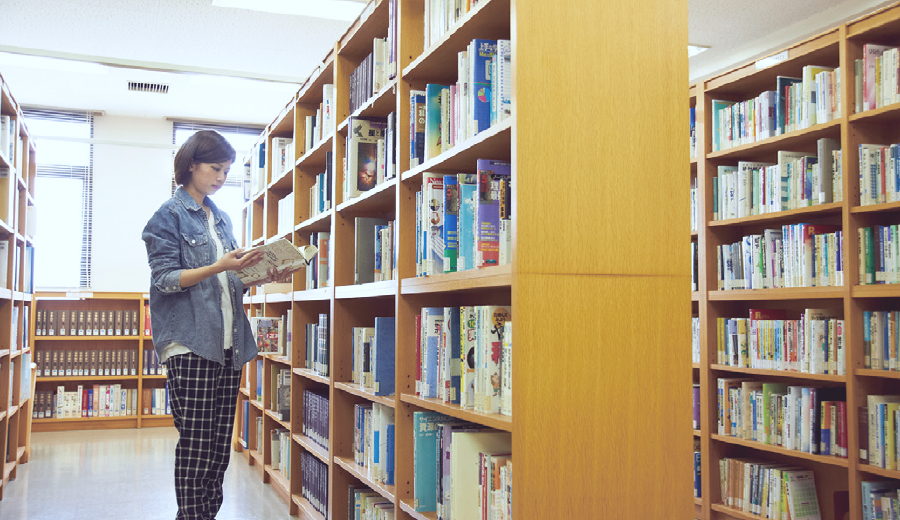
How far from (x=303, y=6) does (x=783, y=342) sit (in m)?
3.58

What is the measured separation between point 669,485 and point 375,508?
1.38 meters

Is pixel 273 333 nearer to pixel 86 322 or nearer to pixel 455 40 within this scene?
pixel 455 40

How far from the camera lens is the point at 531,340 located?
1577mm

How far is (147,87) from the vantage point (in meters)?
6.63

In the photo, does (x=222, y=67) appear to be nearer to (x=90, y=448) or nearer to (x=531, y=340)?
(x=90, y=448)

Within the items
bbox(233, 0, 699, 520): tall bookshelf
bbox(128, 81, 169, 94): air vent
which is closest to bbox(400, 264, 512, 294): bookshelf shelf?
bbox(233, 0, 699, 520): tall bookshelf

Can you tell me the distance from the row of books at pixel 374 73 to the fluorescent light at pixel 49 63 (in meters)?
3.88

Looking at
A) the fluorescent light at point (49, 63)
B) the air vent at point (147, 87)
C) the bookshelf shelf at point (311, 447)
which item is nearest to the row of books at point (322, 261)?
the bookshelf shelf at point (311, 447)

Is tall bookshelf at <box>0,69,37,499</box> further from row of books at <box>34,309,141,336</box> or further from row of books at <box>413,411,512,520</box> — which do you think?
row of books at <box>413,411,512,520</box>

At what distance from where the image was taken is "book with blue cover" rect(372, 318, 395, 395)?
2.58 metres

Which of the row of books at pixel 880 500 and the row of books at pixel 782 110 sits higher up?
the row of books at pixel 782 110

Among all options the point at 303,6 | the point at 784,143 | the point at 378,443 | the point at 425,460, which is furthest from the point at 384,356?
the point at 303,6

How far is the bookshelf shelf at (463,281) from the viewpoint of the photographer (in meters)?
1.67

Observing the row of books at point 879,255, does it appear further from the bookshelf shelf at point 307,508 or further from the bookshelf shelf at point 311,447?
the bookshelf shelf at point 307,508
